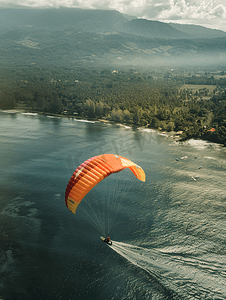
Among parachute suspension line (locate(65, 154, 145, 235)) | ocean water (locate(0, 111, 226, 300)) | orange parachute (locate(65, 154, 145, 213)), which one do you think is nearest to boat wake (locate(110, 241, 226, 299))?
ocean water (locate(0, 111, 226, 300))

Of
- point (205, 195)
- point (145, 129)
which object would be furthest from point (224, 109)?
point (205, 195)

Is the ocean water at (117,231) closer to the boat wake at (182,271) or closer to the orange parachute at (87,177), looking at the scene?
the boat wake at (182,271)

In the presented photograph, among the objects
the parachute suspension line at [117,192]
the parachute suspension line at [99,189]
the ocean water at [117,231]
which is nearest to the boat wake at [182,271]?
the ocean water at [117,231]

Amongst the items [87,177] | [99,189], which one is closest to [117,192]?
[99,189]

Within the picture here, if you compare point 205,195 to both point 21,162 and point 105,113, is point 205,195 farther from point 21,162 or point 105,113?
point 105,113

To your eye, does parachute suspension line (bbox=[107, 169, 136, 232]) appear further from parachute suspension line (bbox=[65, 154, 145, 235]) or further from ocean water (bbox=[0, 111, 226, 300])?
ocean water (bbox=[0, 111, 226, 300])

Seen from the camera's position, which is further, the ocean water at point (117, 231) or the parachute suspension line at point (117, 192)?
the parachute suspension line at point (117, 192)

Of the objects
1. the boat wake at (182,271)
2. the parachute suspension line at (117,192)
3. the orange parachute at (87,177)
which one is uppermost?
the orange parachute at (87,177)

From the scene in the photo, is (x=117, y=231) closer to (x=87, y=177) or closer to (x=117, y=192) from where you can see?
(x=117, y=192)
